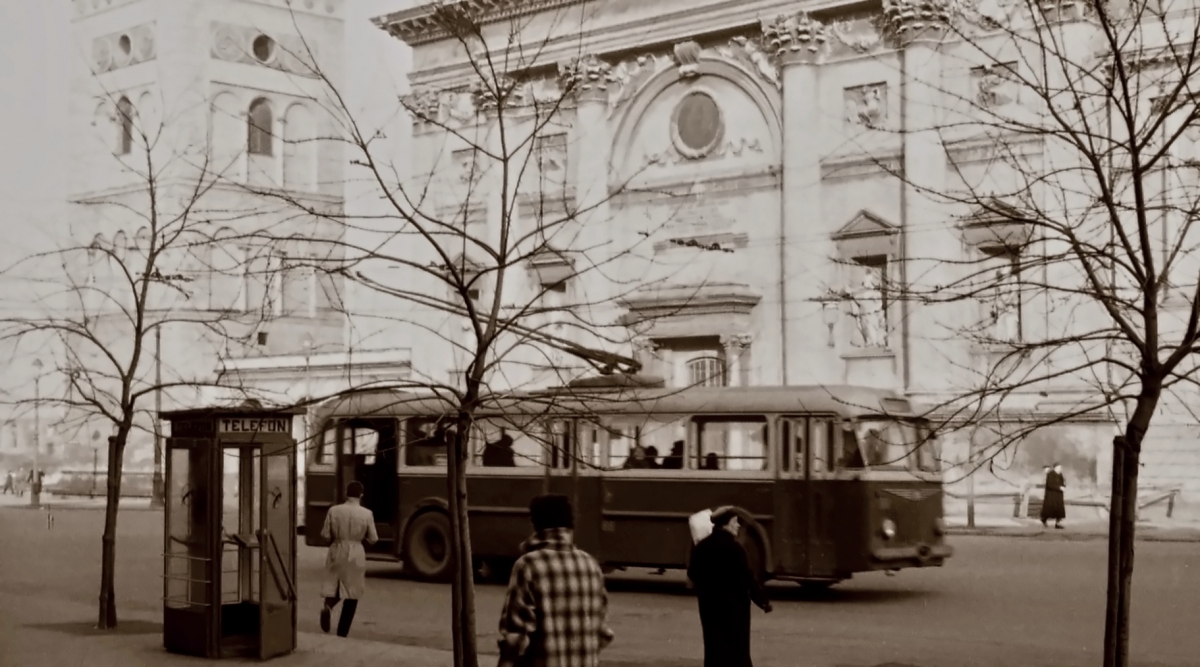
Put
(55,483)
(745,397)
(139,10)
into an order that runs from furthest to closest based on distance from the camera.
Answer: (139,10)
(55,483)
(745,397)

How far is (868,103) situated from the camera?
132ft

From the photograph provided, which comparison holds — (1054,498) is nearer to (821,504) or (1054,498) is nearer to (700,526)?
(821,504)

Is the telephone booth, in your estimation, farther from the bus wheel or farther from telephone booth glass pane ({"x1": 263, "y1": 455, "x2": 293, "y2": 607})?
the bus wheel

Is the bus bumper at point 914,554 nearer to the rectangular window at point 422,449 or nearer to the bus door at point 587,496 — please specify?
the bus door at point 587,496

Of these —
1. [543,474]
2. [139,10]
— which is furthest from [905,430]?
[139,10]

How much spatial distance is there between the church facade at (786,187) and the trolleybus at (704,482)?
42.7 feet

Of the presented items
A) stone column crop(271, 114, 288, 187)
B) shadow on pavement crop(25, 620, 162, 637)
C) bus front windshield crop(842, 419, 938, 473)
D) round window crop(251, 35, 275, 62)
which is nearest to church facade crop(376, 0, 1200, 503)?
bus front windshield crop(842, 419, 938, 473)

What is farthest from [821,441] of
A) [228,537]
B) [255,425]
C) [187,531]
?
[187,531]

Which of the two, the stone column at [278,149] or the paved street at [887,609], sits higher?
the stone column at [278,149]

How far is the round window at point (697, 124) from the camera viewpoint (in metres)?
43.3

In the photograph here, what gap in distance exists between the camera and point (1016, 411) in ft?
121

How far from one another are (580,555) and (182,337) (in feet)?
199

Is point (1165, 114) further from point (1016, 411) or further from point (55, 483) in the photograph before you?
point (55, 483)

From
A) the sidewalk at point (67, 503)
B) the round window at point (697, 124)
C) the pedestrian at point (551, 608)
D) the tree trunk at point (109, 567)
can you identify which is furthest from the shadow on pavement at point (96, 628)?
the round window at point (697, 124)
